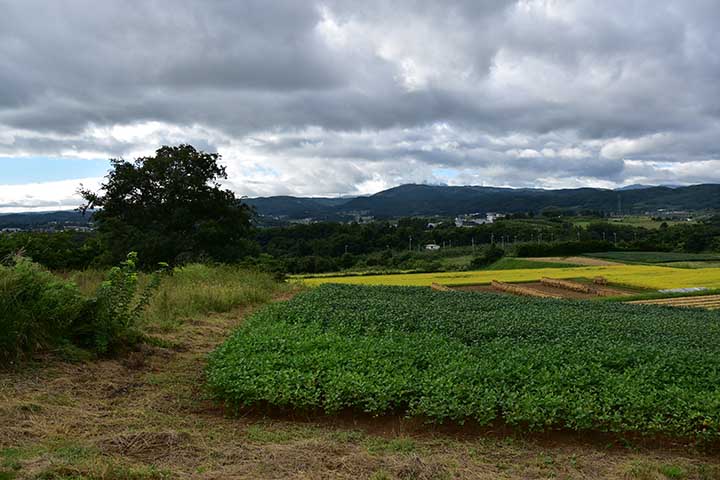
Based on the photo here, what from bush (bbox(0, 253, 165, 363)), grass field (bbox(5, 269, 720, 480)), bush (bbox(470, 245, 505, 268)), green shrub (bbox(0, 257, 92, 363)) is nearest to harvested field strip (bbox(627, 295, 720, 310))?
grass field (bbox(5, 269, 720, 480))

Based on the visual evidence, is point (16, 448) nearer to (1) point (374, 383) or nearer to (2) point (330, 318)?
(1) point (374, 383)

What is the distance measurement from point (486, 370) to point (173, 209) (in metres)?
25.1

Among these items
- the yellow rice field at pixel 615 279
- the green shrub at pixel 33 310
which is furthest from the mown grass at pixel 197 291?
the yellow rice field at pixel 615 279

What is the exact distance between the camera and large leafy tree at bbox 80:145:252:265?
27203mm

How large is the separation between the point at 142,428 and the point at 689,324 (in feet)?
36.7

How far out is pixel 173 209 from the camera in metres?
28.8

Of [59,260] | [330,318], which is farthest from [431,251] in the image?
[330,318]

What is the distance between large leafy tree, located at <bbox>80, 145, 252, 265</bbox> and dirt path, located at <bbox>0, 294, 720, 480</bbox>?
20725 millimetres

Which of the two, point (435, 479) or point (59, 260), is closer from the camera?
point (435, 479)

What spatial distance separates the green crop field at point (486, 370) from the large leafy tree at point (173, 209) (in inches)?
→ 709

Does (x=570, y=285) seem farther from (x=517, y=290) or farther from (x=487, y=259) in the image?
(x=487, y=259)

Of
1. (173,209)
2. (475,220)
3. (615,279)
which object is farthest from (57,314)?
(475,220)

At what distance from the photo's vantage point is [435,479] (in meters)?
4.24

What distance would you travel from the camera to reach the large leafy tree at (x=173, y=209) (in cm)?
2720
